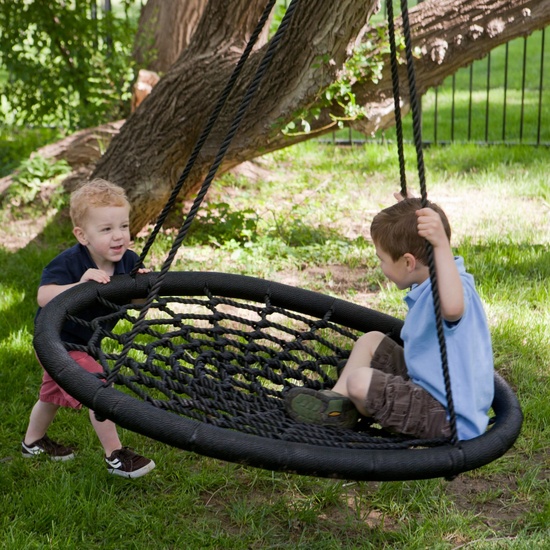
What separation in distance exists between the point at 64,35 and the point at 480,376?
5.16 m

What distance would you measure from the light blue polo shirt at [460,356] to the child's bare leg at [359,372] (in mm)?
157

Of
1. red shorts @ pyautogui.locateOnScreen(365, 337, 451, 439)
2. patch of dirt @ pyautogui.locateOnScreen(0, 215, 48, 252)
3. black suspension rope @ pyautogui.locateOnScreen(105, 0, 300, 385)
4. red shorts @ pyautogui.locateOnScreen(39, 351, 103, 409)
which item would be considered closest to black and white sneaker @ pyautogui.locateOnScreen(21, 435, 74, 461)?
red shorts @ pyautogui.locateOnScreen(39, 351, 103, 409)

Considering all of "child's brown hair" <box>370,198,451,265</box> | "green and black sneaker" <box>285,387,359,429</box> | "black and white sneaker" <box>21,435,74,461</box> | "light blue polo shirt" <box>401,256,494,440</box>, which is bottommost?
"black and white sneaker" <box>21,435,74,461</box>

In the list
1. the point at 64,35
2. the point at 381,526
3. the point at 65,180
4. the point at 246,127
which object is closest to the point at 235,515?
the point at 381,526

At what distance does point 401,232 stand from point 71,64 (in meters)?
4.92

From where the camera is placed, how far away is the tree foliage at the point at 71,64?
255 inches

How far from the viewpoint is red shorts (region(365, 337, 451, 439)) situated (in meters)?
2.38

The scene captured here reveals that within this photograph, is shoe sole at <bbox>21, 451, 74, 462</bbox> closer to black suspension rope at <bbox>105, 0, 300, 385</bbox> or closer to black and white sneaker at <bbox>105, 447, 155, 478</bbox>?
black and white sneaker at <bbox>105, 447, 155, 478</bbox>

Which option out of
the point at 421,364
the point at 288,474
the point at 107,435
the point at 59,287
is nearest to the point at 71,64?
the point at 59,287

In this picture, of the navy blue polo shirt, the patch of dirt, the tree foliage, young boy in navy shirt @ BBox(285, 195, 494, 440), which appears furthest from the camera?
the tree foliage

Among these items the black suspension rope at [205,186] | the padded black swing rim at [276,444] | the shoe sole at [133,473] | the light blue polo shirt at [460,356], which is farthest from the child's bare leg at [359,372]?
the shoe sole at [133,473]

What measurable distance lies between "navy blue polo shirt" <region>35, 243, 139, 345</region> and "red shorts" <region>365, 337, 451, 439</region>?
1031mm

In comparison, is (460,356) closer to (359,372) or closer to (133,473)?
(359,372)

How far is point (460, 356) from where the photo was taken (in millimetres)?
2342
